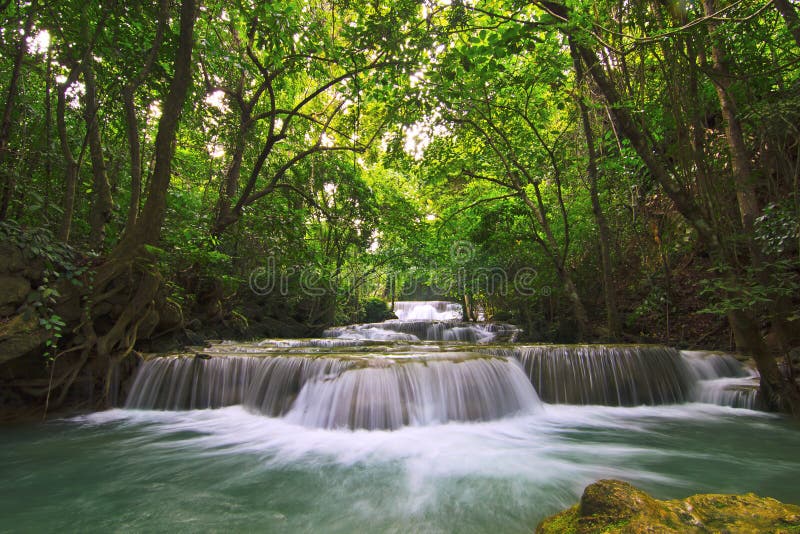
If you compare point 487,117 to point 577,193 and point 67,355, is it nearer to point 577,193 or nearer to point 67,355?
point 577,193

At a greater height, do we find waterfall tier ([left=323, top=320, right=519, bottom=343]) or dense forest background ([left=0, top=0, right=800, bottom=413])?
dense forest background ([left=0, top=0, right=800, bottom=413])

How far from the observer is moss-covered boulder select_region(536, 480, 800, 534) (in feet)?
4.95

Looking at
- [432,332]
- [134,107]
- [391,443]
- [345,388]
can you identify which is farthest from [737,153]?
[432,332]

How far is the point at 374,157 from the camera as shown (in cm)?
854

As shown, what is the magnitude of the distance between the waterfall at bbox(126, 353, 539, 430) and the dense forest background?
3.29ft

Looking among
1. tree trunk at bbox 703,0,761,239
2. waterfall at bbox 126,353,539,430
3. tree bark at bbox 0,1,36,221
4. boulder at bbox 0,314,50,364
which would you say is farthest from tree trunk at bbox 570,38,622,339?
boulder at bbox 0,314,50,364

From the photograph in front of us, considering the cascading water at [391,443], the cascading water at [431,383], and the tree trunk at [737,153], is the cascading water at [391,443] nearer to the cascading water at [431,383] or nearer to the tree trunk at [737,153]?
the cascading water at [431,383]

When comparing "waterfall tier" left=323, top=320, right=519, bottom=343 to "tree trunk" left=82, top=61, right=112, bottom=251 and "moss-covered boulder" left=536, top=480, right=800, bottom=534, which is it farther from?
"moss-covered boulder" left=536, top=480, right=800, bottom=534

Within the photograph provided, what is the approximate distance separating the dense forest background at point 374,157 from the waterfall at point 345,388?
1.00 metres

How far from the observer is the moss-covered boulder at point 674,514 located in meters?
1.51

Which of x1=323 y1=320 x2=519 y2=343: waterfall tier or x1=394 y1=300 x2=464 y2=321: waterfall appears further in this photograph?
x1=394 y1=300 x2=464 y2=321: waterfall

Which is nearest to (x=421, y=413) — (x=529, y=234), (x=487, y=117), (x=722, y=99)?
(x=722, y=99)

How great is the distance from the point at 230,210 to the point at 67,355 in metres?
3.26

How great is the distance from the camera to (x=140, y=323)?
630 centimetres
